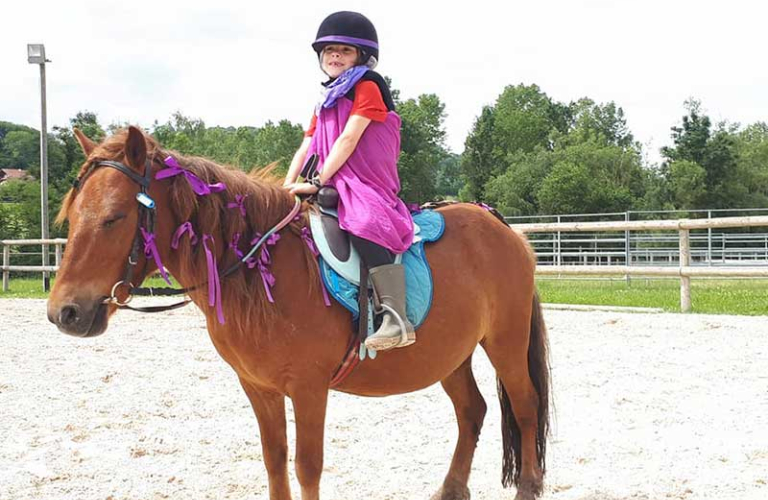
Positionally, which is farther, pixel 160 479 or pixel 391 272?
pixel 160 479

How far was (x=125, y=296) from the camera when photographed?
2.65m

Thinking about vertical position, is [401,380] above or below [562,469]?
above

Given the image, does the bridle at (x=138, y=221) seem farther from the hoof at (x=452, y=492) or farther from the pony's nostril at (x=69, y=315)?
the hoof at (x=452, y=492)

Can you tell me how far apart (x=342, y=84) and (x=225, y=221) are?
33.7 inches

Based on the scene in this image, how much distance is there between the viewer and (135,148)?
106 inches

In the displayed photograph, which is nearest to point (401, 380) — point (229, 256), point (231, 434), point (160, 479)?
point (229, 256)

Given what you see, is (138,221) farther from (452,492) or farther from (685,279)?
(685,279)

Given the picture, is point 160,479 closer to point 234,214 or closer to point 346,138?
point 234,214

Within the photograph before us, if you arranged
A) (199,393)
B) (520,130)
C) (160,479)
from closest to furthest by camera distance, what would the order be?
(160,479) → (199,393) → (520,130)

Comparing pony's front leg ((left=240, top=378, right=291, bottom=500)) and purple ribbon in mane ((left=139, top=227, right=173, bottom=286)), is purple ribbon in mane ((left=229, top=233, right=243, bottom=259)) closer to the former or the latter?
purple ribbon in mane ((left=139, top=227, right=173, bottom=286))

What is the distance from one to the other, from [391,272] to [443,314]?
1.54 feet

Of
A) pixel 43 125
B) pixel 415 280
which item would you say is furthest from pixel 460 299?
pixel 43 125

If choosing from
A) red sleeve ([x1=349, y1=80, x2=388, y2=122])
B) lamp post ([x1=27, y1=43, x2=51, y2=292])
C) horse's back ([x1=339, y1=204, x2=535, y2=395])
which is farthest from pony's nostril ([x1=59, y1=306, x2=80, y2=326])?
lamp post ([x1=27, y1=43, x2=51, y2=292])

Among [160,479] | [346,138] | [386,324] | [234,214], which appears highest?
[346,138]
